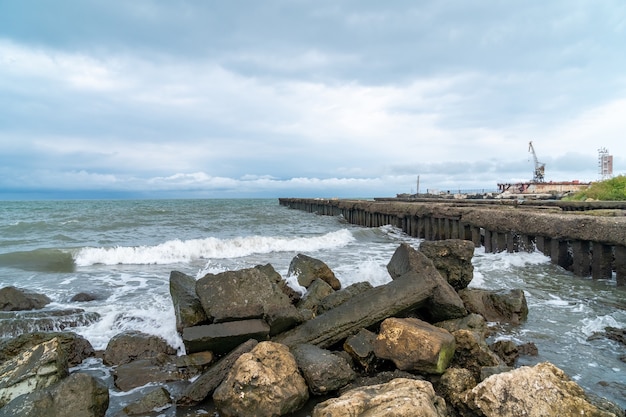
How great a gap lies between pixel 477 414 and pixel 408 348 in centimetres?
99

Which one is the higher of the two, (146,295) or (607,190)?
(607,190)

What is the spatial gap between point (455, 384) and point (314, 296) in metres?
3.00

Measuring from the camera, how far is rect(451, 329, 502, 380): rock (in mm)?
4121

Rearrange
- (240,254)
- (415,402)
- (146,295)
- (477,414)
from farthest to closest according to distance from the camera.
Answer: (240,254) < (146,295) < (477,414) < (415,402)

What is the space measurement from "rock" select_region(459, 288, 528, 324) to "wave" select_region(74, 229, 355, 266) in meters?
9.22

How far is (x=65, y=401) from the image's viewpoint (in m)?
3.44

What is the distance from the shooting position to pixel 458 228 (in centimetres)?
1395

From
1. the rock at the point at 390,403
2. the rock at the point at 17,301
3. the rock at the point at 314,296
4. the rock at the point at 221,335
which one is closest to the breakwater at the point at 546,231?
the rock at the point at 314,296

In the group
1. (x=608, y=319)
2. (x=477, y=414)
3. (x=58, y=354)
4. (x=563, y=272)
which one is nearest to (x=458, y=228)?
(x=563, y=272)

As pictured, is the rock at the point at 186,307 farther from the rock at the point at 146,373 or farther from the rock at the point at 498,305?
the rock at the point at 498,305

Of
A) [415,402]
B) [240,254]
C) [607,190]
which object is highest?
[607,190]

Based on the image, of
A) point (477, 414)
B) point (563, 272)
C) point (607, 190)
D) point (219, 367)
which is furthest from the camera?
point (607, 190)

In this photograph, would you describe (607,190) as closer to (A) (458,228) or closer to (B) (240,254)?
(A) (458,228)

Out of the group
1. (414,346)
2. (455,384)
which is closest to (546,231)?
(414,346)
